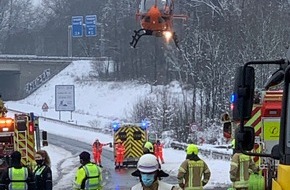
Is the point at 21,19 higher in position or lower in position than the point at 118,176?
higher

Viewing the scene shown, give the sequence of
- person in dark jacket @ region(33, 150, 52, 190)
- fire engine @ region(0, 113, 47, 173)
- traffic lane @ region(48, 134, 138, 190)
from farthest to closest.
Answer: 1. traffic lane @ region(48, 134, 138, 190)
2. fire engine @ region(0, 113, 47, 173)
3. person in dark jacket @ region(33, 150, 52, 190)

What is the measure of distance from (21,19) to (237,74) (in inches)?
3785

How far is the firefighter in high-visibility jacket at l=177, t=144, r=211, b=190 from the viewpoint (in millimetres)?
11969

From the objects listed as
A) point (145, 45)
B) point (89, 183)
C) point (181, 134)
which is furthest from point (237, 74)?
point (145, 45)

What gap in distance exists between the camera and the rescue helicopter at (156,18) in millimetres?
19859

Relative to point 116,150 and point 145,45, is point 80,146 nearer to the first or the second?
point 116,150

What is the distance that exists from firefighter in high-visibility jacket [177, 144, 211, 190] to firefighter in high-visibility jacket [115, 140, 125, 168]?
47.9ft

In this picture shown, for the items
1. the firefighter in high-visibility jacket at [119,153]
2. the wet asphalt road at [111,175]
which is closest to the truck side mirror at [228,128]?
the wet asphalt road at [111,175]

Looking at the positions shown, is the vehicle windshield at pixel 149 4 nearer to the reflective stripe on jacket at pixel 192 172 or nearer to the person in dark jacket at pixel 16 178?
the reflective stripe on jacket at pixel 192 172

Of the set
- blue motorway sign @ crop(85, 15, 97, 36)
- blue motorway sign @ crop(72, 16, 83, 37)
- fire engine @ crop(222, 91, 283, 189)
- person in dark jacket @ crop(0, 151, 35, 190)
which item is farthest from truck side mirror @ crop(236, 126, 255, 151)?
blue motorway sign @ crop(72, 16, 83, 37)

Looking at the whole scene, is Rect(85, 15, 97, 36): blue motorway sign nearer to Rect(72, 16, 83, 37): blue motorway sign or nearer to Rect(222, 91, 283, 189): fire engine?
Rect(72, 16, 83, 37): blue motorway sign

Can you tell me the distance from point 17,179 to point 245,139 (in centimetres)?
615

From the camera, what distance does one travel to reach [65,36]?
96.1 m

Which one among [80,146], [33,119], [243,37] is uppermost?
[243,37]
